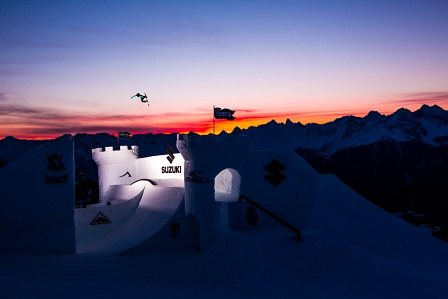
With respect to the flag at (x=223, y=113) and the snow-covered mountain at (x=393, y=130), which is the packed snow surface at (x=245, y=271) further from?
the snow-covered mountain at (x=393, y=130)

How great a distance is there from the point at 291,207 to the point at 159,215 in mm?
8110

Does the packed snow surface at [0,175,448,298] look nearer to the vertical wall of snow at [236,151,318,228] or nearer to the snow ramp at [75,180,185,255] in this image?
the snow ramp at [75,180,185,255]

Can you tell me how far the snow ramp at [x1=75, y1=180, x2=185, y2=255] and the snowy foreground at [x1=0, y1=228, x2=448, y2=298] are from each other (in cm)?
105

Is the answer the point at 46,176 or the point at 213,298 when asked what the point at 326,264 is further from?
the point at 46,176

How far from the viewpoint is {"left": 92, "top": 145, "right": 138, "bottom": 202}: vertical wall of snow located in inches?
1122

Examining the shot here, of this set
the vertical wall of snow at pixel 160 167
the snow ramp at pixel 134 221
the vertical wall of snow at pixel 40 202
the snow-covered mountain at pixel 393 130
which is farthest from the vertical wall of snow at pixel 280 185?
the snow-covered mountain at pixel 393 130

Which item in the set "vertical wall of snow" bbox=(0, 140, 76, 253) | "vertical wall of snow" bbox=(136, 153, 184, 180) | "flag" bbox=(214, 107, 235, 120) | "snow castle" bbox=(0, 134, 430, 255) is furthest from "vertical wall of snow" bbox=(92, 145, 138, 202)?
"flag" bbox=(214, 107, 235, 120)

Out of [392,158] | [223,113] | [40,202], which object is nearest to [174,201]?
[223,113]

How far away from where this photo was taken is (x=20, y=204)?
56.7 ft

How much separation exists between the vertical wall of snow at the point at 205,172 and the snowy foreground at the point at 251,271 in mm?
977

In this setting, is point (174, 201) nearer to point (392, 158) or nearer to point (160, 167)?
point (160, 167)

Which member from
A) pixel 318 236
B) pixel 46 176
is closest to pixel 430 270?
pixel 318 236

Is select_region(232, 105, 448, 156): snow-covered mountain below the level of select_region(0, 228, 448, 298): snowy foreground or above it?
above

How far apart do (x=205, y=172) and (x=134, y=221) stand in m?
7.73
